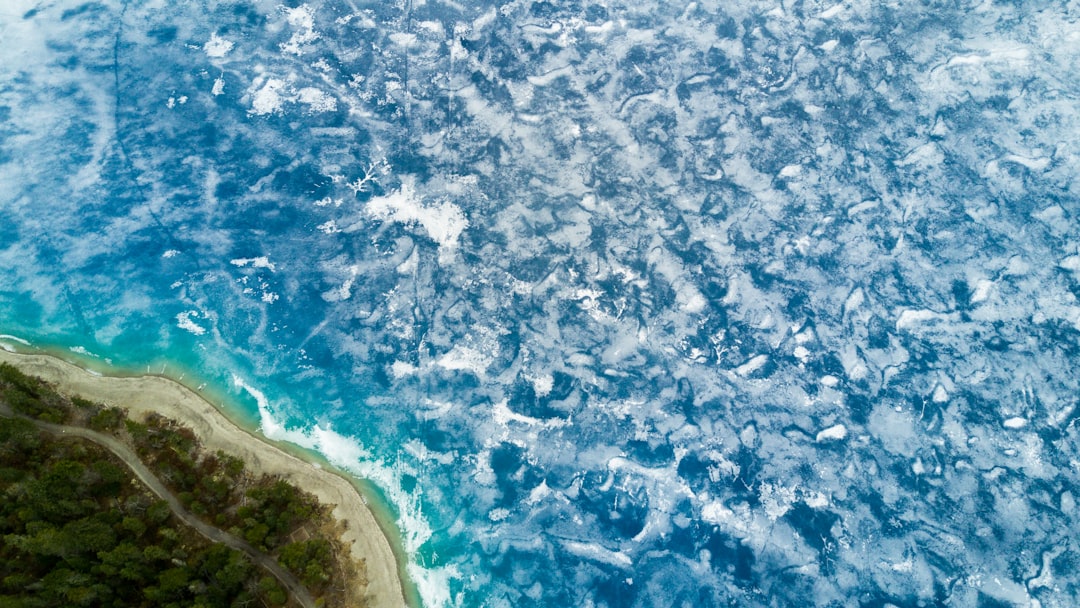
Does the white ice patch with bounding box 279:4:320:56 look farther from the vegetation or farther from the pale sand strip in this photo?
the vegetation

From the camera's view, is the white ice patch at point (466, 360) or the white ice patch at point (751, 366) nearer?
the white ice patch at point (751, 366)

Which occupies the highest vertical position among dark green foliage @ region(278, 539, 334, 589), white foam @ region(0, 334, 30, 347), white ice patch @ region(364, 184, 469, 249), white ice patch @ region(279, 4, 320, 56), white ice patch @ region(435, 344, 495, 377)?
white ice patch @ region(279, 4, 320, 56)

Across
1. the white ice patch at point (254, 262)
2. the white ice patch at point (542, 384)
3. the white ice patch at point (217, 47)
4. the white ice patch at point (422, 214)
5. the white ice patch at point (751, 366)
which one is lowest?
the white ice patch at point (542, 384)

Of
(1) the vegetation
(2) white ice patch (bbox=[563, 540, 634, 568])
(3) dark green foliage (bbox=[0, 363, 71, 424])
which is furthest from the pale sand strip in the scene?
(2) white ice patch (bbox=[563, 540, 634, 568])

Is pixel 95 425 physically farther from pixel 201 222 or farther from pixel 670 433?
pixel 670 433

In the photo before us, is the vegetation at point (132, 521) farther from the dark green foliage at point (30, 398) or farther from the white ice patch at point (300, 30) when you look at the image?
the white ice patch at point (300, 30)

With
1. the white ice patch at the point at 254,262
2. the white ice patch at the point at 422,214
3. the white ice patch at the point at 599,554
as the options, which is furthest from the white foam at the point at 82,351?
the white ice patch at the point at 599,554

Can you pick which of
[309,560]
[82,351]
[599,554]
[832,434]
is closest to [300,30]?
[82,351]
